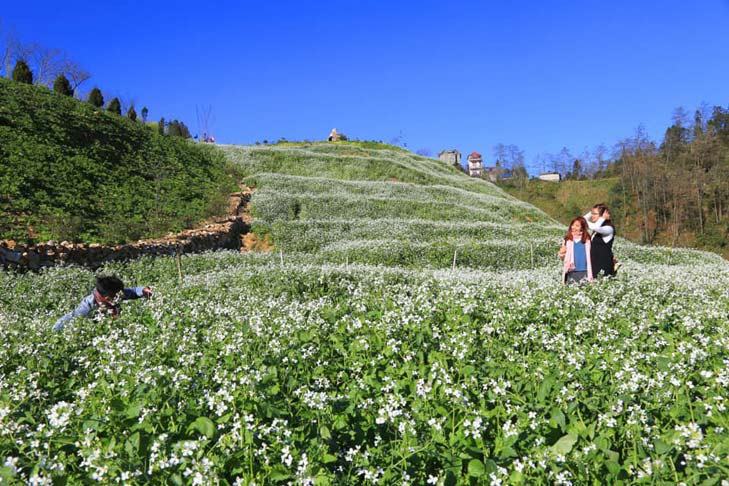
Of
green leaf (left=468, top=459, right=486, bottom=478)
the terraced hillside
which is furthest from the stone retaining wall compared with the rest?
green leaf (left=468, top=459, right=486, bottom=478)

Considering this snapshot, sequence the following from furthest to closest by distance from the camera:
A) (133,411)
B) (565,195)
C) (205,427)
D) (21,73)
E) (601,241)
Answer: (565,195) < (21,73) < (601,241) < (133,411) < (205,427)

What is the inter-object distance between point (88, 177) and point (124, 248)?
31.5 feet

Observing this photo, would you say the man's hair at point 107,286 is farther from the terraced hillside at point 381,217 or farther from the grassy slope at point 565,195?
the grassy slope at point 565,195

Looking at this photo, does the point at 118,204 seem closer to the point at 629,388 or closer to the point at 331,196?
the point at 331,196

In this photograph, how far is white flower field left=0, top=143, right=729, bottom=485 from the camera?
3285mm

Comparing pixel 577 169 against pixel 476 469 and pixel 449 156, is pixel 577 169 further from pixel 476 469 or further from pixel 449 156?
pixel 476 469

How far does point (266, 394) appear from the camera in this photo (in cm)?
431

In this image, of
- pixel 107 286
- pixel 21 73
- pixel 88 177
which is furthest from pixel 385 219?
pixel 21 73

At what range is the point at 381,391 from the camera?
15.7ft

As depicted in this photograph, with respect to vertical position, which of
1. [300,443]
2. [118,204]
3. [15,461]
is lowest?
[300,443]

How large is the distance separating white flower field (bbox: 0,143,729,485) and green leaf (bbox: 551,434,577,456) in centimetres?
2

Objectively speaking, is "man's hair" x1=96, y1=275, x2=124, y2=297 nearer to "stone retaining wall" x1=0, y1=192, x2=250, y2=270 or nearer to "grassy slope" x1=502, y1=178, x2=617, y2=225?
"stone retaining wall" x1=0, y1=192, x2=250, y2=270

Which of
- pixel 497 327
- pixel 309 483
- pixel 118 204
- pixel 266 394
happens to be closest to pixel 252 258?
pixel 118 204

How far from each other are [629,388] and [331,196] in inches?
1417
